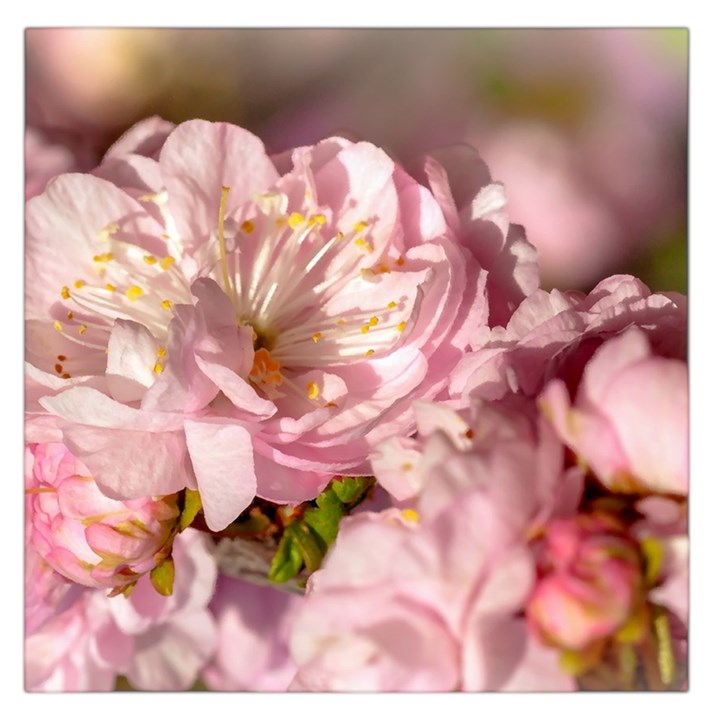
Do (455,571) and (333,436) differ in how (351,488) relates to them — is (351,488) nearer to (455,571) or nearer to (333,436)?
(333,436)

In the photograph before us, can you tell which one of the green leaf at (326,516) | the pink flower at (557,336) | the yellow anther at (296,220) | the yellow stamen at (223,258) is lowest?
the green leaf at (326,516)

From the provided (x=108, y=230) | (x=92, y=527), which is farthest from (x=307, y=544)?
(x=108, y=230)

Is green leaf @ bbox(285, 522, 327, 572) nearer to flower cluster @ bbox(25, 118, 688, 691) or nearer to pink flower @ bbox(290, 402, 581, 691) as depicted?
flower cluster @ bbox(25, 118, 688, 691)

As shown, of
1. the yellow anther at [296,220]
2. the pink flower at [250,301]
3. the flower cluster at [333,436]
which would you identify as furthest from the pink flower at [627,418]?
the yellow anther at [296,220]

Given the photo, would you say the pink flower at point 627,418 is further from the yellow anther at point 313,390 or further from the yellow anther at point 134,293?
the yellow anther at point 134,293

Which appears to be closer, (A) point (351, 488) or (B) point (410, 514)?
(B) point (410, 514)

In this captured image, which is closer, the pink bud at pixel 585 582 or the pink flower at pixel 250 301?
the pink bud at pixel 585 582
